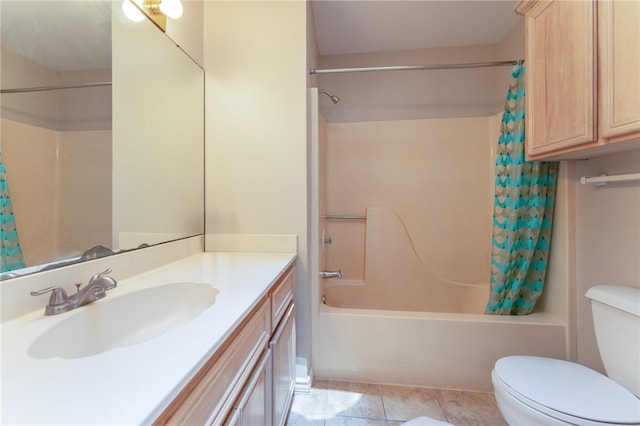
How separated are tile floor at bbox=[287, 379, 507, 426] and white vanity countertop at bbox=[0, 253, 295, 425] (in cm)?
104

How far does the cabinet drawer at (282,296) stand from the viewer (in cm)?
109

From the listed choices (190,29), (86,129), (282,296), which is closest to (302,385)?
(282,296)

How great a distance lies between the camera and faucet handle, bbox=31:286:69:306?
718 mm

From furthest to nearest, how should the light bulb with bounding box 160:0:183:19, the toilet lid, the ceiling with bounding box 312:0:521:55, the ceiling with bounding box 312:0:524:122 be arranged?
the ceiling with bounding box 312:0:524:122 → the ceiling with bounding box 312:0:521:55 → the light bulb with bounding box 160:0:183:19 → the toilet lid

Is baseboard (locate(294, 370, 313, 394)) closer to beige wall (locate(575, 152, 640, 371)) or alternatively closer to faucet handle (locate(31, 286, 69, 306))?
faucet handle (locate(31, 286, 69, 306))

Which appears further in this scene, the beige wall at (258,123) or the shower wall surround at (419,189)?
the shower wall surround at (419,189)

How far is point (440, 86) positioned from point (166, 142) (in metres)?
2.27

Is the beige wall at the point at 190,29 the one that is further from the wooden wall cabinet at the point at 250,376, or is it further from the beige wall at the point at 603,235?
the beige wall at the point at 603,235

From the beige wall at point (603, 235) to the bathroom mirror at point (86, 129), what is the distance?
219 centimetres

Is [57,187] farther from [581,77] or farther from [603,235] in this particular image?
[603,235]

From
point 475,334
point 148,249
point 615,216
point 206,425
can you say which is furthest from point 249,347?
point 615,216

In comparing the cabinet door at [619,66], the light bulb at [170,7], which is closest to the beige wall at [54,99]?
the light bulb at [170,7]

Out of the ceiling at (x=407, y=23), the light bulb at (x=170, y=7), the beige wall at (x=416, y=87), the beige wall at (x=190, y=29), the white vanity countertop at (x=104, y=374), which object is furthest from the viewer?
the beige wall at (x=416, y=87)

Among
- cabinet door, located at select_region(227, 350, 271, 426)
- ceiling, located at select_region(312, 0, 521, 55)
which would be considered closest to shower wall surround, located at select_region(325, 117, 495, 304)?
ceiling, located at select_region(312, 0, 521, 55)
